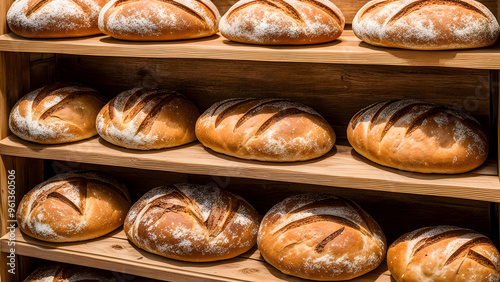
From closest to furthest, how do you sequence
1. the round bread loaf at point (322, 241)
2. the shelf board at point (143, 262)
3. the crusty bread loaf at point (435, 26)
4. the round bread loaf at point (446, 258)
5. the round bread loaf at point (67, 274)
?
the crusty bread loaf at point (435, 26) < the round bread loaf at point (446, 258) < the round bread loaf at point (322, 241) < the shelf board at point (143, 262) < the round bread loaf at point (67, 274)

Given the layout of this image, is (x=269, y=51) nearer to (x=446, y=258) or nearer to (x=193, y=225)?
(x=193, y=225)

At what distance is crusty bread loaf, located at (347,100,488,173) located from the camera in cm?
165

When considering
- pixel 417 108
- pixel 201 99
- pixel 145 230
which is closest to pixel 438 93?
pixel 417 108

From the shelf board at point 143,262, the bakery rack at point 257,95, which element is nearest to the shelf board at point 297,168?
the bakery rack at point 257,95

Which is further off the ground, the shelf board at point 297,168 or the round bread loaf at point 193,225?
the shelf board at point 297,168

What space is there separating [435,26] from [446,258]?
2.39ft

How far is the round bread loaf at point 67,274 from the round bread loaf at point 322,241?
32.8 inches

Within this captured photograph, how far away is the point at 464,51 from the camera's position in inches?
60.6

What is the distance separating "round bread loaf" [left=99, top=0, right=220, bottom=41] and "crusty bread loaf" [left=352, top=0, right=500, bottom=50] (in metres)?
0.65

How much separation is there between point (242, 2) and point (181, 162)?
0.62 meters

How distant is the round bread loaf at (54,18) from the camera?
1.95 m

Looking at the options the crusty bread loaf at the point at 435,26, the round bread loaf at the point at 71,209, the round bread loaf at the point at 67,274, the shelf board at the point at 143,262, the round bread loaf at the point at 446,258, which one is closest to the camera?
the crusty bread loaf at the point at 435,26

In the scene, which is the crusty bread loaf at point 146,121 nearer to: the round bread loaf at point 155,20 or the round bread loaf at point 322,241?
the round bread loaf at point 155,20

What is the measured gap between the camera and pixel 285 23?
1.70 meters
